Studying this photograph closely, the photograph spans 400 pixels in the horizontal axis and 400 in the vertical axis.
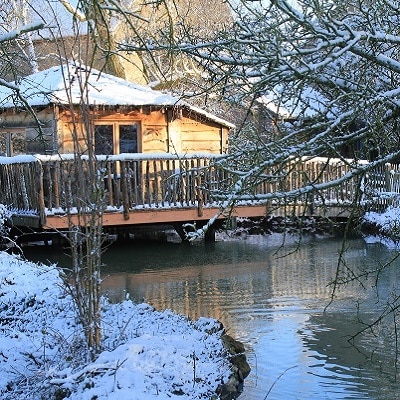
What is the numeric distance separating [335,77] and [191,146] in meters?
14.0

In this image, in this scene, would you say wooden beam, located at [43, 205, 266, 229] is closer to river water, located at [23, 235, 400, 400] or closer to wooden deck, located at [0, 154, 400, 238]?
wooden deck, located at [0, 154, 400, 238]

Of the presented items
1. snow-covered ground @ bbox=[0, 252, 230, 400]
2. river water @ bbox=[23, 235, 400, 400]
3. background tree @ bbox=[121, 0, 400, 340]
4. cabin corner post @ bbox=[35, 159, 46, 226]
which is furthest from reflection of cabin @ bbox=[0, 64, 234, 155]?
background tree @ bbox=[121, 0, 400, 340]

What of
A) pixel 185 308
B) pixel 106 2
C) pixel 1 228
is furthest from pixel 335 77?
pixel 1 228

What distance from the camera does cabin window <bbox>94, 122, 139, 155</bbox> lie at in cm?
1783

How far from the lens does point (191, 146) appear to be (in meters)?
19.0

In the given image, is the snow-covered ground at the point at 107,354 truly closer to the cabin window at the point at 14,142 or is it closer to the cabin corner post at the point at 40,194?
the cabin corner post at the point at 40,194

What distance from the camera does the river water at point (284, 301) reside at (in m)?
6.98

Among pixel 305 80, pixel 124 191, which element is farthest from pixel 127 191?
pixel 305 80

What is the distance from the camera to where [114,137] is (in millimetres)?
17844

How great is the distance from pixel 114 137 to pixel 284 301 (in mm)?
8620

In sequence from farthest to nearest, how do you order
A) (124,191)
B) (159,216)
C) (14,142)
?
(14,142) < (159,216) < (124,191)

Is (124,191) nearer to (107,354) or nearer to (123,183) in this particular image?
(123,183)

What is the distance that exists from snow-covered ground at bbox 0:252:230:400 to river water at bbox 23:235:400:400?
0.64 m

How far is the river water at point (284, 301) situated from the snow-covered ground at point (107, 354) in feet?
2.10
